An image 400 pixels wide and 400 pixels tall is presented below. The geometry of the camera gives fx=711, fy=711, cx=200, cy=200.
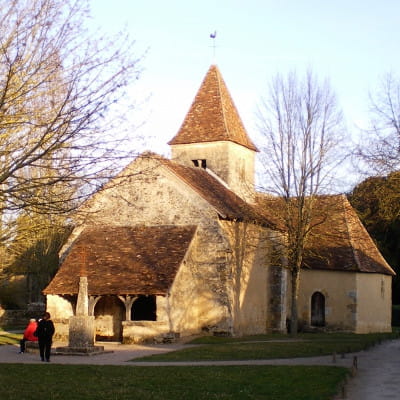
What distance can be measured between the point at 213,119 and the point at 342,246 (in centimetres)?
902

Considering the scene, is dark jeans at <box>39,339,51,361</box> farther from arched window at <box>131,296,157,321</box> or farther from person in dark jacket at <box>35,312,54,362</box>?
arched window at <box>131,296,157,321</box>

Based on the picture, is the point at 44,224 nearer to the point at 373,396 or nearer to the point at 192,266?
the point at 373,396

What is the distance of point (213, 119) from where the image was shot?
3428 cm

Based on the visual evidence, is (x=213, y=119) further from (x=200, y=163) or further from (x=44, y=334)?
(x=44, y=334)

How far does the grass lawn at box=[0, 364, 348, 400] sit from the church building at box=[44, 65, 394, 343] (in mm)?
8041

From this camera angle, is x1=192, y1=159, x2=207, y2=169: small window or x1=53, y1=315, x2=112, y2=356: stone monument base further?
x1=192, y1=159, x2=207, y2=169: small window

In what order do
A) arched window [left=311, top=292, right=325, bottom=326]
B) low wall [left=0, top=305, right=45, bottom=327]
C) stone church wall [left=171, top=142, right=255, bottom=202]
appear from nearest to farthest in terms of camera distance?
stone church wall [left=171, top=142, right=255, bottom=202], arched window [left=311, top=292, right=325, bottom=326], low wall [left=0, top=305, right=45, bottom=327]

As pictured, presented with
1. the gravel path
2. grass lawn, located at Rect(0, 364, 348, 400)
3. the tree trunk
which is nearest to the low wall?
the gravel path

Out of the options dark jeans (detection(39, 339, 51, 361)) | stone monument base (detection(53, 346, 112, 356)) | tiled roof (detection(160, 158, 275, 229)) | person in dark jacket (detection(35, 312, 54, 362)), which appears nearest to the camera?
dark jeans (detection(39, 339, 51, 361))

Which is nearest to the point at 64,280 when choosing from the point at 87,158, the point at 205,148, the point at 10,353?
the point at 10,353

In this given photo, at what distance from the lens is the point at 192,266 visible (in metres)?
27.8

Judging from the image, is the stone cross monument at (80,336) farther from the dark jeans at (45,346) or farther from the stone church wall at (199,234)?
the stone church wall at (199,234)

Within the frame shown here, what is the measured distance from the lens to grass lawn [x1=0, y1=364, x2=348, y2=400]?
1267 centimetres

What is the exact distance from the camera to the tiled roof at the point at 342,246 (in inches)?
1299
